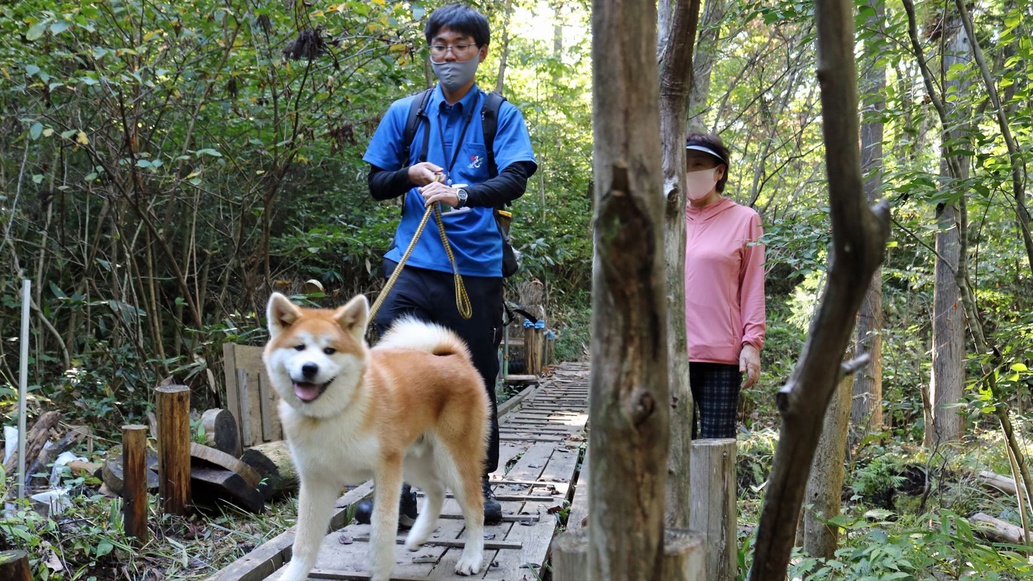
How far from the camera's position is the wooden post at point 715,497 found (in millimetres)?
2945

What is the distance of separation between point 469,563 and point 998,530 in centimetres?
384

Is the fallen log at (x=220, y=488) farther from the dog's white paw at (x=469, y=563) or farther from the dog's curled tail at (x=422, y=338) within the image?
the dog's white paw at (x=469, y=563)

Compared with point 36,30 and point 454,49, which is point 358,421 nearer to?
point 454,49

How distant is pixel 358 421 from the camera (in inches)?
120

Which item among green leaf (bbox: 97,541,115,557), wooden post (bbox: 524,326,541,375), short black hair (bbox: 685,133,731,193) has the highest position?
short black hair (bbox: 685,133,731,193)

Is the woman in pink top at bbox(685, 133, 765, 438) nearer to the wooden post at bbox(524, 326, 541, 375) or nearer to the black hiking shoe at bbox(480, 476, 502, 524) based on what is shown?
the black hiking shoe at bbox(480, 476, 502, 524)

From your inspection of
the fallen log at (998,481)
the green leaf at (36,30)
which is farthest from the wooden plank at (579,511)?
the green leaf at (36,30)

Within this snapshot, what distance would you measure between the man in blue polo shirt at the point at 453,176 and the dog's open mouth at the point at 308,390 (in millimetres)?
845

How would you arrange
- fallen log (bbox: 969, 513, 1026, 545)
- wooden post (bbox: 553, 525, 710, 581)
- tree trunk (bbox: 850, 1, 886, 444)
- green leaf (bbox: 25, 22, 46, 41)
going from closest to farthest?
wooden post (bbox: 553, 525, 710, 581) < green leaf (bbox: 25, 22, 46, 41) < fallen log (bbox: 969, 513, 1026, 545) < tree trunk (bbox: 850, 1, 886, 444)

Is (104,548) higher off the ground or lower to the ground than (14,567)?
lower

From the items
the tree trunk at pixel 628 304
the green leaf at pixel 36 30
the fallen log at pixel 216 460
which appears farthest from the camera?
the fallen log at pixel 216 460

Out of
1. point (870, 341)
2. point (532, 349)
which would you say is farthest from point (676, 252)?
point (532, 349)

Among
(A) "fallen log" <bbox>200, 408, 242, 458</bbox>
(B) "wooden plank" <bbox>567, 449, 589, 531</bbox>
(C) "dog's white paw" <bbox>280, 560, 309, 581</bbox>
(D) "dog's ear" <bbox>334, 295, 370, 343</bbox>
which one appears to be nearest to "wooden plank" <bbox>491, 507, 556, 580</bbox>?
(B) "wooden plank" <bbox>567, 449, 589, 531</bbox>

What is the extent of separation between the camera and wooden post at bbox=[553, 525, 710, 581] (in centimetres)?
147
